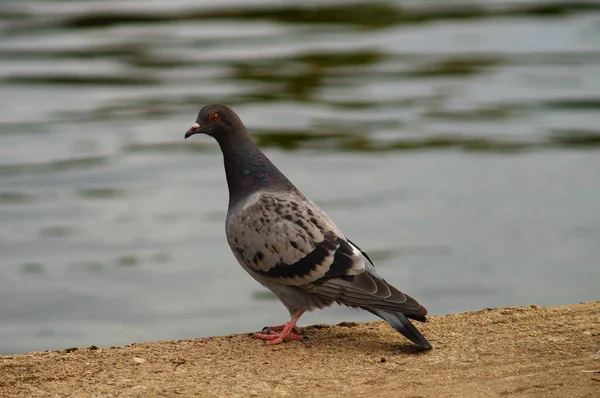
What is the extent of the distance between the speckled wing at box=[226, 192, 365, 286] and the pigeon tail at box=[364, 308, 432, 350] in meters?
0.36

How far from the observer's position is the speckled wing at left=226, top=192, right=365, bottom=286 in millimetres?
8125

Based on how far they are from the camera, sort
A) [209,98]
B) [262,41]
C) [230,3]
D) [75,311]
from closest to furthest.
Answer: [75,311] → [209,98] → [262,41] → [230,3]

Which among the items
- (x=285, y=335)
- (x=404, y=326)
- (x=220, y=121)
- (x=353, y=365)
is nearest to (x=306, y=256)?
(x=285, y=335)

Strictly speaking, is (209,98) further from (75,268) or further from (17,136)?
(75,268)

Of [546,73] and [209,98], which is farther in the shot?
[546,73]

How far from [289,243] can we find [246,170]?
2.86 feet

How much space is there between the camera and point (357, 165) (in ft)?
64.6

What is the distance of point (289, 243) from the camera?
8.21 metres

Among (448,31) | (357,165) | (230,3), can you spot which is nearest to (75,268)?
(357,165)

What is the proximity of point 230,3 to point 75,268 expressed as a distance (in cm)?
2117

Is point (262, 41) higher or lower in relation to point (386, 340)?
higher

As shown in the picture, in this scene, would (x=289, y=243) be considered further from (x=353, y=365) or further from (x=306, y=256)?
(x=353, y=365)

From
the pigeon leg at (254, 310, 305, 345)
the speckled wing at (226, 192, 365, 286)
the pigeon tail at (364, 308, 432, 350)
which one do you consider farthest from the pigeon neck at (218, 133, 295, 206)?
the pigeon tail at (364, 308, 432, 350)

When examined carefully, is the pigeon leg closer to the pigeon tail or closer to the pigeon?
the pigeon
